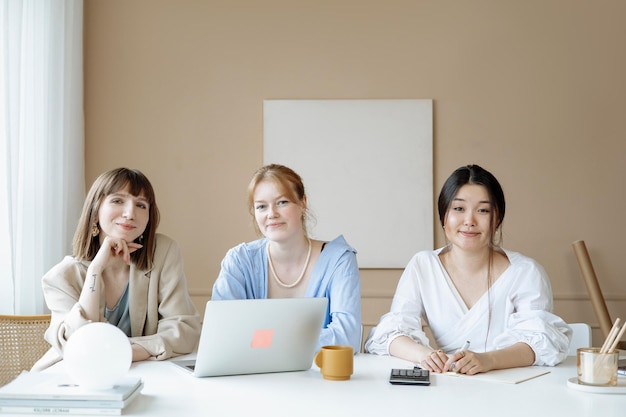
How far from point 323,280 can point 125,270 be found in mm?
676

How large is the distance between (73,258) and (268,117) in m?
1.73

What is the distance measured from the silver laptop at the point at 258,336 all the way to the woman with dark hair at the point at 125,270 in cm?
47

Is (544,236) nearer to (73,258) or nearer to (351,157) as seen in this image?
(351,157)

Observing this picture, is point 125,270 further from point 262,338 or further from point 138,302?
point 262,338

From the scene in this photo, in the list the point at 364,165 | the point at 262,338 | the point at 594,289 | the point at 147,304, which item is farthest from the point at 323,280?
the point at 594,289

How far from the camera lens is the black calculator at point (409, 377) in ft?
5.52

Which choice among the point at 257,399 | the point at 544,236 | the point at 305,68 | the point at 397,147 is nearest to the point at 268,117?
the point at 305,68

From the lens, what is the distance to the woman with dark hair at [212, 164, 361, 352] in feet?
7.84

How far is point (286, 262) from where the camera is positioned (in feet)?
8.17

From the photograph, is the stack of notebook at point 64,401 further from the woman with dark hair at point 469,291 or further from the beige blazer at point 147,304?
the woman with dark hair at point 469,291

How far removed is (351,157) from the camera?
3.83 metres

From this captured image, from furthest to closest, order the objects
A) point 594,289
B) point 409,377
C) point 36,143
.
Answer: point 594,289 < point 36,143 < point 409,377

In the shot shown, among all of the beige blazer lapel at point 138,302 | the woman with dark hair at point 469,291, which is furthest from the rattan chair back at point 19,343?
the woman with dark hair at point 469,291

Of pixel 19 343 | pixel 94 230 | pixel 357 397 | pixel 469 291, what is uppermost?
pixel 94 230
